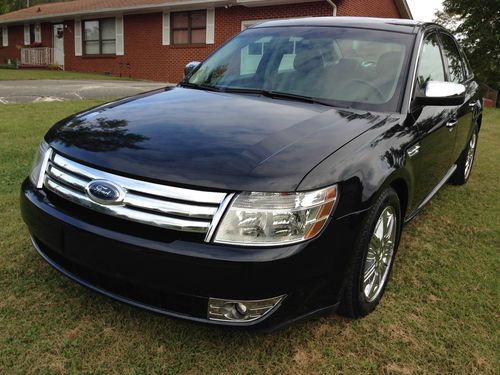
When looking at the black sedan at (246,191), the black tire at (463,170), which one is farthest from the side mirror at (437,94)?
the black tire at (463,170)

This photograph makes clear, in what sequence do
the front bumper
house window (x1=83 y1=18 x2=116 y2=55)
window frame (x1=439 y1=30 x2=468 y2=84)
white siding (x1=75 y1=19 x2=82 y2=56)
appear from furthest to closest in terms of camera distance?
1. white siding (x1=75 y1=19 x2=82 y2=56)
2. house window (x1=83 y1=18 x2=116 y2=55)
3. window frame (x1=439 y1=30 x2=468 y2=84)
4. the front bumper

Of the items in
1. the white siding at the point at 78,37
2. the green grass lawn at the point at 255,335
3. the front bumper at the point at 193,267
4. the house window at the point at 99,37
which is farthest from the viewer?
the white siding at the point at 78,37

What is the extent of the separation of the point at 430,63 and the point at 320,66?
2.97ft

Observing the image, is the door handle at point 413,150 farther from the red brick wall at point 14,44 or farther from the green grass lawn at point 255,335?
the red brick wall at point 14,44

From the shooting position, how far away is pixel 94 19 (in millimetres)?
21516

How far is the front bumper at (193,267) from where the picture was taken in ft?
6.06

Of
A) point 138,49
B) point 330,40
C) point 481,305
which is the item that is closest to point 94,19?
point 138,49

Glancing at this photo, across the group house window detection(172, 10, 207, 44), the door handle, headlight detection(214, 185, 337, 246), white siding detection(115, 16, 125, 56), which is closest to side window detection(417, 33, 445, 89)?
the door handle

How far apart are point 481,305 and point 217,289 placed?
1.73m

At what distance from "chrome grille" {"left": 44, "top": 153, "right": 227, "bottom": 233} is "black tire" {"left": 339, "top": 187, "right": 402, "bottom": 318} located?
2.43ft

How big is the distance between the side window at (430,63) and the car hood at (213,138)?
2.47ft

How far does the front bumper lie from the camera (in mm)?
1847

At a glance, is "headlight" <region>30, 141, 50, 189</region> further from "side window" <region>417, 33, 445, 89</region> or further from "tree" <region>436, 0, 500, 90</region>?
"tree" <region>436, 0, 500, 90</region>

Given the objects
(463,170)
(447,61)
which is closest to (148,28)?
(463,170)
